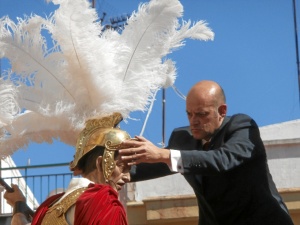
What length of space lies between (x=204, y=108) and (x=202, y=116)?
4 centimetres

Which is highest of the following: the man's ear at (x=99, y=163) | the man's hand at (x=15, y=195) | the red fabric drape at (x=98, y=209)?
the man's ear at (x=99, y=163)

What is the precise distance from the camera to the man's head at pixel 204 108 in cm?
443

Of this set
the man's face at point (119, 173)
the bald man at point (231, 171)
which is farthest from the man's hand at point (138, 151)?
the bald man at point (231, 171)

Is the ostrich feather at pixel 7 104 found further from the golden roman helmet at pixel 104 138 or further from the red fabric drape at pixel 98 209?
the red fabric drape at pixel 98 209

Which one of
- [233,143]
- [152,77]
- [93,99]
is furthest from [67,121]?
[233,143]

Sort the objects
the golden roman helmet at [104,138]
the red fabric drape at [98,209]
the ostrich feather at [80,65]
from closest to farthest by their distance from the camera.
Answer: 1. the red fabric drape at [98,209]
2. the golden roman helmet at [104,138]
3. the ostrich feather at [80,65]

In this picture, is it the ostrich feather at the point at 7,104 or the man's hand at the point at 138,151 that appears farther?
the ostrich feather at the point at 7,104

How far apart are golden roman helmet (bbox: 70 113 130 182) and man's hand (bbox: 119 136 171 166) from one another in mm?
36

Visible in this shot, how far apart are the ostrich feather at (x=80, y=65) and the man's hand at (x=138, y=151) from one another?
31cm

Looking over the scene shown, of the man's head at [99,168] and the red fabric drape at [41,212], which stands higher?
the man's head at [99,168]

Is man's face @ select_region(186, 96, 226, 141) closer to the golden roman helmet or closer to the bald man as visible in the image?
the bald man

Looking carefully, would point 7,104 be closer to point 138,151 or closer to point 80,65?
point 80,65

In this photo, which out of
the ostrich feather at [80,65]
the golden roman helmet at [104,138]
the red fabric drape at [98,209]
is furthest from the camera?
the ostrich feather at [80,65]

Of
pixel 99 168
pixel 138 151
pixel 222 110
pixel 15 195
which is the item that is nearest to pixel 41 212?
pixel 99 168
